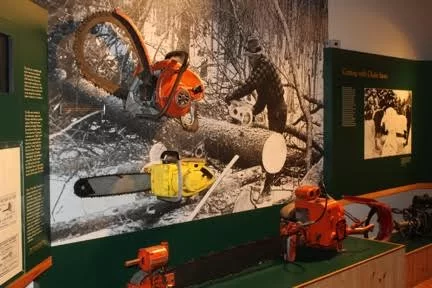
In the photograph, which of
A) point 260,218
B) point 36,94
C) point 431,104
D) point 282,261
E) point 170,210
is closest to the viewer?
point 36,94

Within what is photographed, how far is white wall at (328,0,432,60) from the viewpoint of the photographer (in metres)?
4.73

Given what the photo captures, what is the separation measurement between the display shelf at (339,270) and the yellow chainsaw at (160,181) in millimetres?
613

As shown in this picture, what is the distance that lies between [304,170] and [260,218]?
0.65 metres

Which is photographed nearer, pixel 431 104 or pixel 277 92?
pixel 277 92

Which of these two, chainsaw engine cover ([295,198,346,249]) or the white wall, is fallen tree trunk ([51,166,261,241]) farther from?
the white wall

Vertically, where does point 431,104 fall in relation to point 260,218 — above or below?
above

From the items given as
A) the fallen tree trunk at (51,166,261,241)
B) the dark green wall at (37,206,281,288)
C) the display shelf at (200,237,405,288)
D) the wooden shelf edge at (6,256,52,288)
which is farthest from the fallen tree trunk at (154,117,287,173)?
the wooden shelf edge at (6,256,52,288)

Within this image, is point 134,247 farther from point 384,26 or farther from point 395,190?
point 384,26

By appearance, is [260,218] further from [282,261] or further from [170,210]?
[170,210]

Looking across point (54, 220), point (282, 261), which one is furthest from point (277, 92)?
point (54, 220)

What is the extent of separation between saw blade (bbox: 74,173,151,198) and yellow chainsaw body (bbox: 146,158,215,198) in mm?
72

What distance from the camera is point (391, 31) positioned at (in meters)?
5.43

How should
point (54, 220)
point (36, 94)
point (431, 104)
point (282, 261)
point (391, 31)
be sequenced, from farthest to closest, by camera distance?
point (431, 104), point (391, 31), point (282, 261), point (54, 220), point (36, 94)

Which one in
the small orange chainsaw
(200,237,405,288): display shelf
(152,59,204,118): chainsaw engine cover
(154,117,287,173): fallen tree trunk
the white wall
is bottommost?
(200,237,405,288): display shelf
